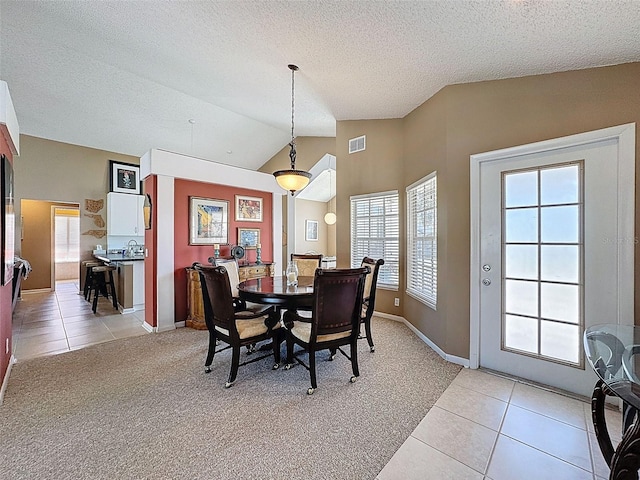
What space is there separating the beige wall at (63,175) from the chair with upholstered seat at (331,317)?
22.4ft

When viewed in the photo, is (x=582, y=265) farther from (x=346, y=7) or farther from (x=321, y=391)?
(x=346, y=7)

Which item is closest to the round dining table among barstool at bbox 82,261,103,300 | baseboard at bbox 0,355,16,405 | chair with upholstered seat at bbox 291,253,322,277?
chair with upholstered seat at bbox 291,253,322,277

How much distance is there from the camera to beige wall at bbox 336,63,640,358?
2.26 meters

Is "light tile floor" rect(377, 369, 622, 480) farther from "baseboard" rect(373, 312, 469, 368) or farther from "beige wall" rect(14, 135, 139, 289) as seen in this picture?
"beige wall" rect(14, 135, 139, 289)

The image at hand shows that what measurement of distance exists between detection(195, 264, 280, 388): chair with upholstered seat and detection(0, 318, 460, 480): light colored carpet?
27 centimetres

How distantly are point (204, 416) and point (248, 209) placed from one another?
3670 millimetres

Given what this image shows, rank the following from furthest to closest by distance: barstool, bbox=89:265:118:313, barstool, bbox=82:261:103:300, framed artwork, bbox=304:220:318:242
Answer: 1. framed artwork, bbox=304:220:318:242
2. barstool, bbox=82:261:103:300
3. barstool, bbox=89:265:118:313

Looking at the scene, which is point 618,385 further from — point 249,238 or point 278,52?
point 249,238

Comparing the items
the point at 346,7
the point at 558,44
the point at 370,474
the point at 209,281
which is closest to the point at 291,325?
the point at 209,281

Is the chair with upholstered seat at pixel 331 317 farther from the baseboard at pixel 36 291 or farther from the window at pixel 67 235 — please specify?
the window at pixel 67 235

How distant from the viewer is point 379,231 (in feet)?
15.6

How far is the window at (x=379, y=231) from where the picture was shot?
4583 millimetres

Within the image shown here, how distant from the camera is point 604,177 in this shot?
87.4 inches

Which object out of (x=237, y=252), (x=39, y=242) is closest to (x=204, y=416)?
(x=237, y=252)
